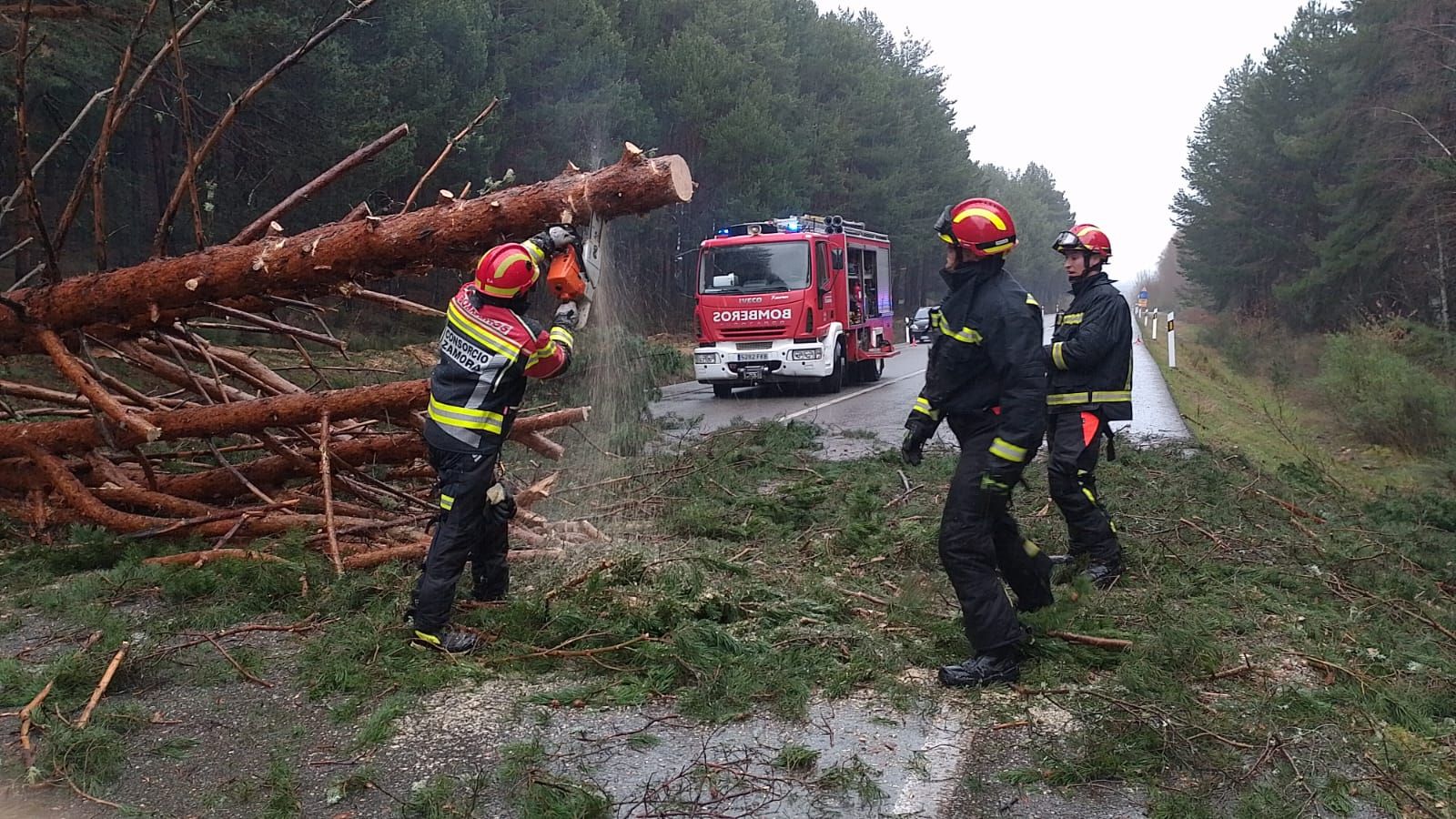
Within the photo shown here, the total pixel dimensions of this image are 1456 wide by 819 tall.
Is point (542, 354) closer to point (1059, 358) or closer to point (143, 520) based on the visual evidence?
point (1059, 358)

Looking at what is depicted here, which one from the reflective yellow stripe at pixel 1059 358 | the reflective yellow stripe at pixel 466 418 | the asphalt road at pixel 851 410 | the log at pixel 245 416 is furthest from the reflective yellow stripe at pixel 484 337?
the asphalt road at pixel 851 410

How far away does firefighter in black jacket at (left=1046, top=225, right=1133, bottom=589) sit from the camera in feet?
18.6

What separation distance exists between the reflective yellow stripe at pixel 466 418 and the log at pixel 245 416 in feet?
4.24

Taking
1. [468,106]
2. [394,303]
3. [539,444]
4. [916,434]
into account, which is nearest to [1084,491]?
[916,434]

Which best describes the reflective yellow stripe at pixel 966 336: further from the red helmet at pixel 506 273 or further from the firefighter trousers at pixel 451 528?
the firefighter trousers at pixel 451 528

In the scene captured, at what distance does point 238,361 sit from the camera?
7219 mm

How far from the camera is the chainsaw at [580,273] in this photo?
16.0 ft

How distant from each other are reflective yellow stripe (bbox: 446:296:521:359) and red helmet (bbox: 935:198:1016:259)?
1.89 meters

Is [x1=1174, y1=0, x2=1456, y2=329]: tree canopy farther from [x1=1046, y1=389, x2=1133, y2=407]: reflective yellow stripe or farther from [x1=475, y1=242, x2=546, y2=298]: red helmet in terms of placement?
[x1=475, y1=242, x2=546, y2=298]: red helmet

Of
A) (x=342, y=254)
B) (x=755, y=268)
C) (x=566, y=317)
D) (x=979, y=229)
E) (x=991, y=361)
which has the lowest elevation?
(x=991, y=361)

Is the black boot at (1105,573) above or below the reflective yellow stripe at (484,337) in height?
below

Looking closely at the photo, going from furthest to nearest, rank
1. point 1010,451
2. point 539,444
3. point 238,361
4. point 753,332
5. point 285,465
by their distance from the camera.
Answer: point 753,332 < point 238,361 < point 539,444 < point 285,465 < point 1010,451

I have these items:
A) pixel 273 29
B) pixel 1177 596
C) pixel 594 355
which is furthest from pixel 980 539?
pixel 273 29

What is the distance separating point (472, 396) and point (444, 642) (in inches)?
42.7
